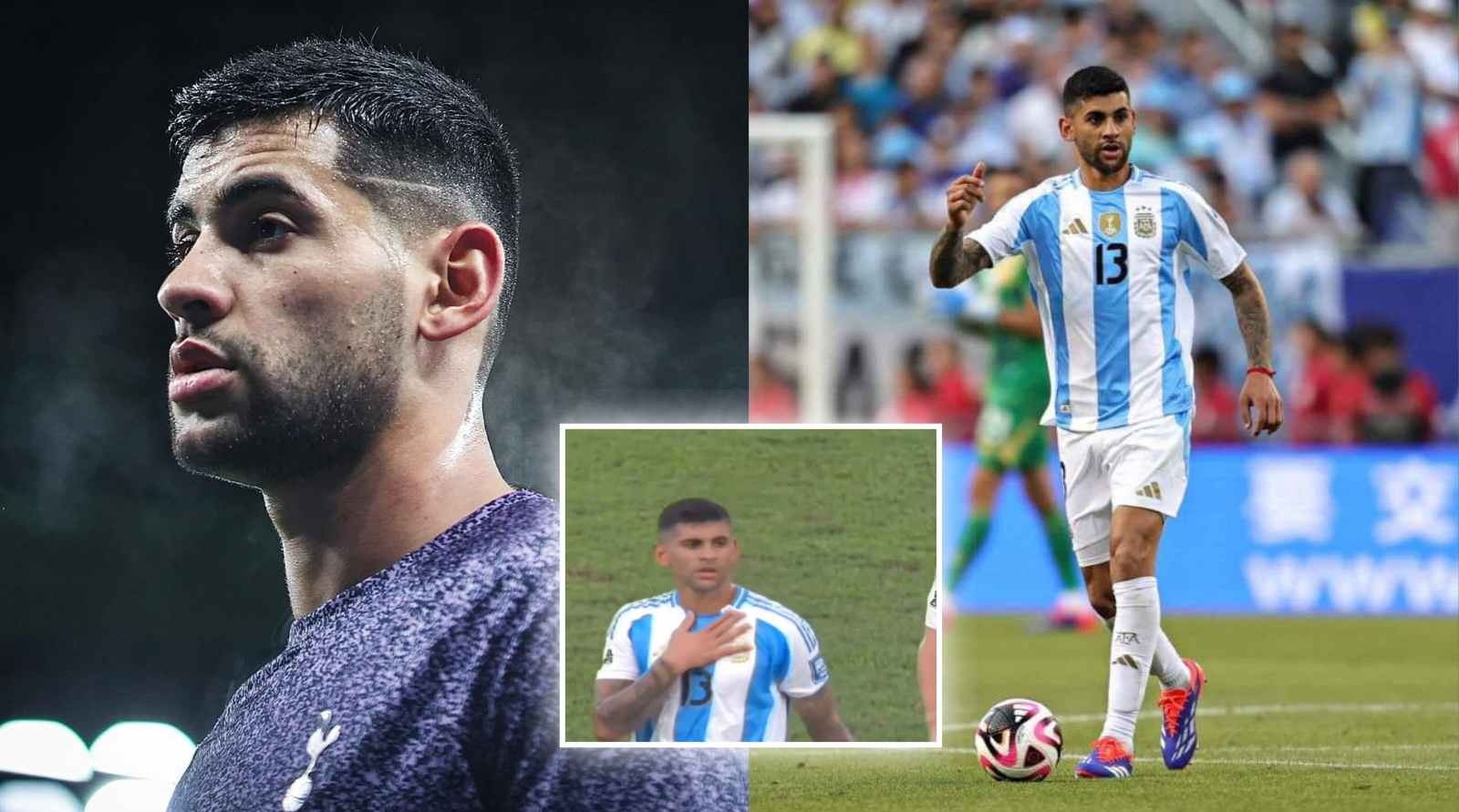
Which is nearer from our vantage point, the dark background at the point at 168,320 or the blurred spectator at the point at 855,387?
the dark background at the point at 168,320

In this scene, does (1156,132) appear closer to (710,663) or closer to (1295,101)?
(1295,101)

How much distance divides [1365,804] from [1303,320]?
884 centimetres

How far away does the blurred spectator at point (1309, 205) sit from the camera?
16906mm

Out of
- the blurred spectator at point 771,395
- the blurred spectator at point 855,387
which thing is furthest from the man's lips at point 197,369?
the blurred spectator at point 855,387

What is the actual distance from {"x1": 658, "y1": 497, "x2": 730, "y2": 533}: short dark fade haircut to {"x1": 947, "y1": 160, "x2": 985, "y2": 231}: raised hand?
111 centimetres

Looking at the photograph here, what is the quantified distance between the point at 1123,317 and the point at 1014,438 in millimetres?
5288

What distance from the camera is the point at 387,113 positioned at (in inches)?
261

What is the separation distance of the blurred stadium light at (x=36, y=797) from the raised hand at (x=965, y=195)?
9.79ft

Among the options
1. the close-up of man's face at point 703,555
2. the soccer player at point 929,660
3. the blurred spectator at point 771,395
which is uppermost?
the blurred spectator at point 771,395

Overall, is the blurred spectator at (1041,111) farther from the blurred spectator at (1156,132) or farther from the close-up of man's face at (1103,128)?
the close-up of man's face at (1103,128)

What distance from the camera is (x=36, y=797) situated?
6.93m

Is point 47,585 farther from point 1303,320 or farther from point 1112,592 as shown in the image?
point 1303,320

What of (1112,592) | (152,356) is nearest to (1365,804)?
(1112,592)

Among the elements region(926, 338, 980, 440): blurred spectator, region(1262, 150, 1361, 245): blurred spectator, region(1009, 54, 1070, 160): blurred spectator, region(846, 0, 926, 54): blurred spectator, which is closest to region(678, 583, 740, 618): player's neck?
region(926, 338, 980, 440): blurred spectator
